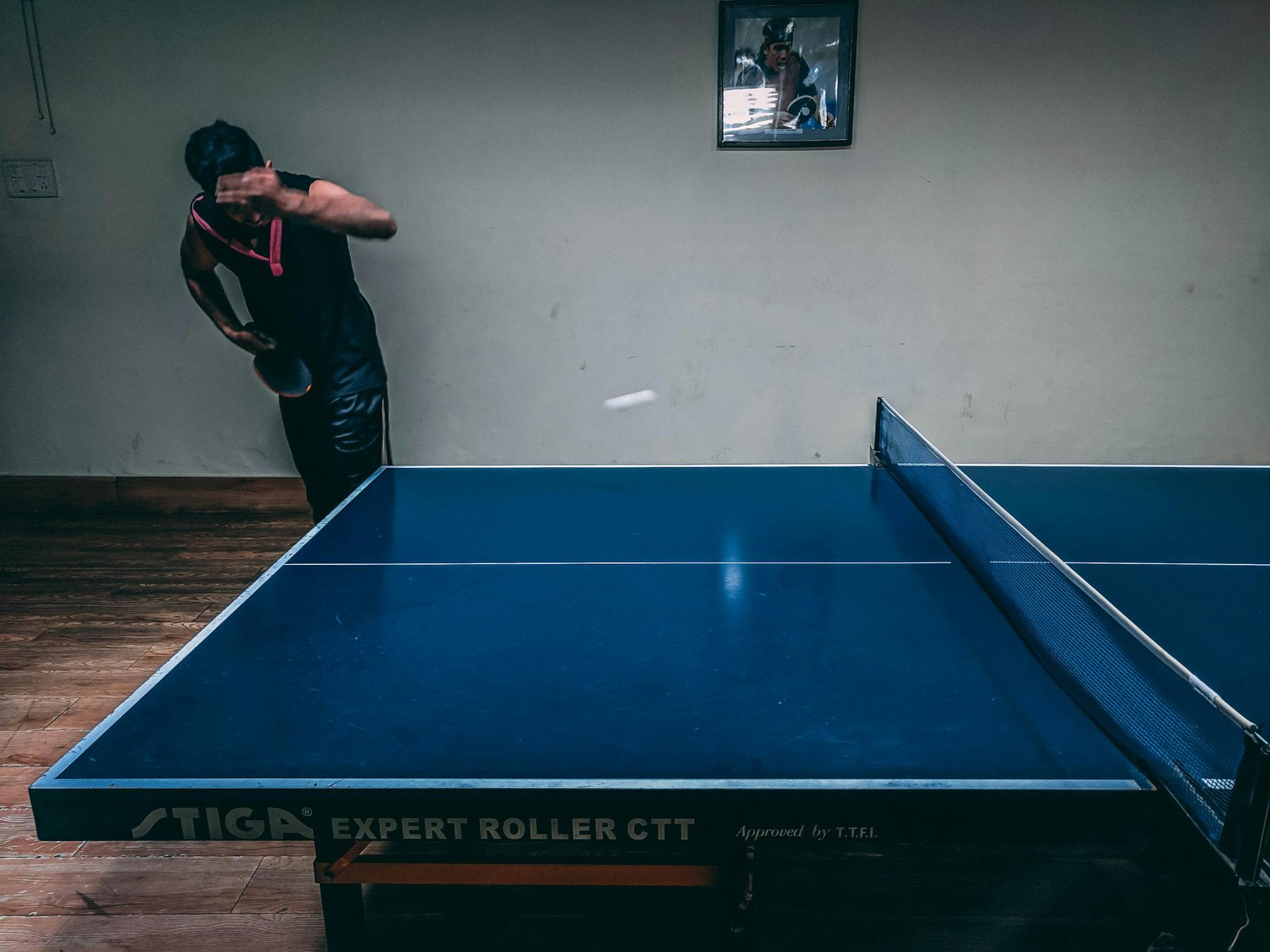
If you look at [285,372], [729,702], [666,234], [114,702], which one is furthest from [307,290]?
[729,702]

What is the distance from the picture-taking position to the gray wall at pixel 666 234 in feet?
11.9

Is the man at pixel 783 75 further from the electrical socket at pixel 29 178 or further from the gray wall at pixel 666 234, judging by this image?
the electrical socket at pixel 29 178

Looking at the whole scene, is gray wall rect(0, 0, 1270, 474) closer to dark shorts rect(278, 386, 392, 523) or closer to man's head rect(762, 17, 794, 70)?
man's head rect(762, 17, 794, 70)

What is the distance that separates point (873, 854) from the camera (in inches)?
76.9

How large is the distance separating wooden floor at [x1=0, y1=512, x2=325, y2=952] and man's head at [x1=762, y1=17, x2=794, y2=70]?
2.99m

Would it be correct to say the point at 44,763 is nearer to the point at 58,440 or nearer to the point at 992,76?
the point at 58,440

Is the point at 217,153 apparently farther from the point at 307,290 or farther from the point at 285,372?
the point at 285,372

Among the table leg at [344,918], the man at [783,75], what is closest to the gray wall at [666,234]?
the man at [783,75]

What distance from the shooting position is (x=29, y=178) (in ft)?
12.6

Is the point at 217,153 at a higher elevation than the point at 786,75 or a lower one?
lower

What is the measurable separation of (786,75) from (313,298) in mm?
2179

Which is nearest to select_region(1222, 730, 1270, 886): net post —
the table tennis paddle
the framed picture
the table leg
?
the table leg

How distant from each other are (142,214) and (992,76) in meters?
3.85

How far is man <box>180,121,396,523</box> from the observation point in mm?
2865
